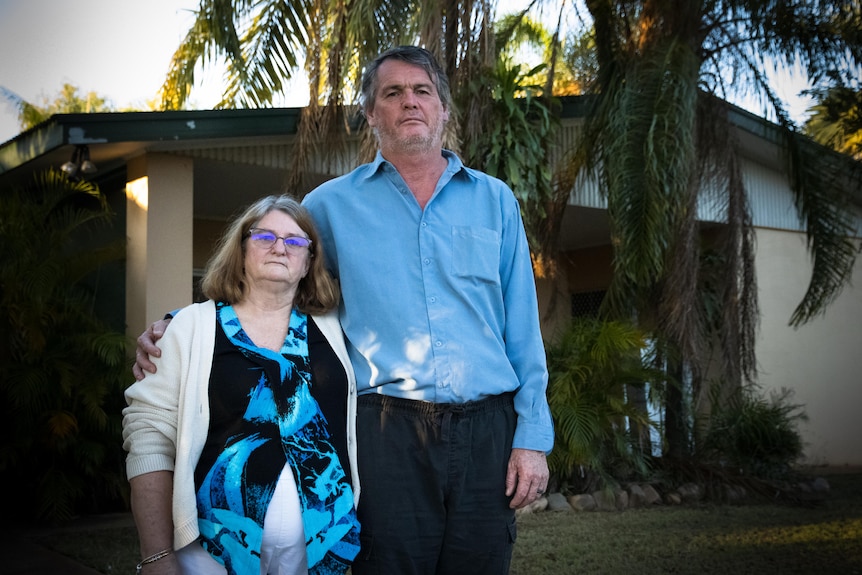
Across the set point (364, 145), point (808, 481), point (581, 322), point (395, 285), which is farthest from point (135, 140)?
point (808, 481)

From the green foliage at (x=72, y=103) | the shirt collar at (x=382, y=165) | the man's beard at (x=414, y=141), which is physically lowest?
the shirt collar at (x=382, y=165)

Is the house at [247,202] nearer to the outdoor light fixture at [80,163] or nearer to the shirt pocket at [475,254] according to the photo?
the outdoor light fixture at [80,163]

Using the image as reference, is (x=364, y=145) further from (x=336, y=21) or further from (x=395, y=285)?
(x=395, y=285)

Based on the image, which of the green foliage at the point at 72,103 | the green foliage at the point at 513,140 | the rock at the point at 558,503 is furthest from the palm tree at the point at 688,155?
the green foliage at the point at 72,103

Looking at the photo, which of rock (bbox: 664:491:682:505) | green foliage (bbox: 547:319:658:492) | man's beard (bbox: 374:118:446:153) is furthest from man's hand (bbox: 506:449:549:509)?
rock (bbox: 664:491:682:505)

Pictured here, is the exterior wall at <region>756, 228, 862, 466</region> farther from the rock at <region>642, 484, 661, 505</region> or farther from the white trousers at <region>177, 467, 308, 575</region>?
the white trousers at <region>177, 467, 308, 575</region>

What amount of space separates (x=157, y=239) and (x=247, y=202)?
2.58 metres

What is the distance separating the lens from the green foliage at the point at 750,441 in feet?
32.9

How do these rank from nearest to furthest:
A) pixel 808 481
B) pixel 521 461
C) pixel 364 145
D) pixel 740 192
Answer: pixel 521 461 → pixel 364 145 → pixel 740 192 → pixel 808 481

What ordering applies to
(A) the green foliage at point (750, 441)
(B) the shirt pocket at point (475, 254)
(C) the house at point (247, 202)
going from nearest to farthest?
(B) the shirt pocket at point (475, 254)
(C) the house at point (247, 202)
(A) the green foliage at point (750, 441)

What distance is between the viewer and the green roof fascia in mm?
7250

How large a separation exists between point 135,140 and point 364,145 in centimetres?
199

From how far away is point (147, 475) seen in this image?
2457 millimetres

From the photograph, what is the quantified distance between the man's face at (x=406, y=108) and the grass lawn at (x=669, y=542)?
3968 millimetres
